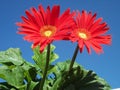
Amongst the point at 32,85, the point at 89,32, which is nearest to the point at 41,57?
the point at 32,85

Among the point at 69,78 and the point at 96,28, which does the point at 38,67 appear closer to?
the point at 69,78

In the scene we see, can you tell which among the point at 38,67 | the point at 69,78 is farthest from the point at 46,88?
the point at 38,67

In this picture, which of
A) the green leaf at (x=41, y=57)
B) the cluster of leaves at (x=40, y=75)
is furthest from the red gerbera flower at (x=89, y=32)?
the green leaf at (x=41, y=57)

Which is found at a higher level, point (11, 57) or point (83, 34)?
point (11, 57)

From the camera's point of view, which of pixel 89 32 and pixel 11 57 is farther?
pixel 11 57

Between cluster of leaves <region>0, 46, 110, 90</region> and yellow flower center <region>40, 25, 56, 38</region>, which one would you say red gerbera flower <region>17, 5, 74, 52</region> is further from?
cluster of leaves <region>0, 46, 110, 90</region>

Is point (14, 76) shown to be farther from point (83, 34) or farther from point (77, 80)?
→ point (83, 34)
